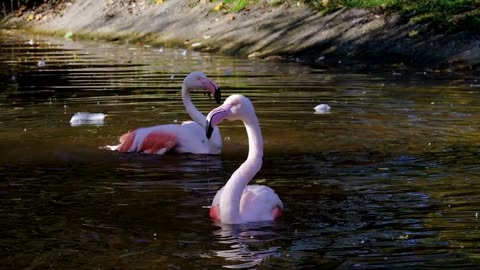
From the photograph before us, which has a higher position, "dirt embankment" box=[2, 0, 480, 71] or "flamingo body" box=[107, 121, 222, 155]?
"dirt embankment" box=[2, 0, 480, 71]

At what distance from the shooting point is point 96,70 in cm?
1802

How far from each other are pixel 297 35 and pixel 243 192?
504 inches

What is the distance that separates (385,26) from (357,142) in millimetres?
8719

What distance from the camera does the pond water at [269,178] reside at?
5.96m

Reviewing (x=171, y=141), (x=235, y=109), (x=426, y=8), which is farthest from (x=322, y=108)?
(x=426, y=8)

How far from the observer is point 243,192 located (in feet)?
22.4

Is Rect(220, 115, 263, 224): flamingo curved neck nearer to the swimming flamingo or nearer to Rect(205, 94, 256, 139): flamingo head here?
the swimming flamingo

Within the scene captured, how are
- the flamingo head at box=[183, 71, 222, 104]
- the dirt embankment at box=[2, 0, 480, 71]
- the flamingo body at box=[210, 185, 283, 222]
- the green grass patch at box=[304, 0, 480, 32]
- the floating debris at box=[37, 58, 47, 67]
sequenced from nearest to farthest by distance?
1. the flamingo body at box=[210, 185, 283, 222]
2. the flamingo head at box=[183, 71, 222, 104]
3. the dirt embankment at box=[2, 0, 480, 71]
4. the green grass patch at box=[304, 0, 480, 32]
5. the floating debris at box=[37, 58, 47, 67]

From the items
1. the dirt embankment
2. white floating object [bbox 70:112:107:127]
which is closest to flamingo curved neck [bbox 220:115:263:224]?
white floating object [bbox 70:112:107:127]

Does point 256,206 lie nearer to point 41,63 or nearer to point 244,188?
point 244,188

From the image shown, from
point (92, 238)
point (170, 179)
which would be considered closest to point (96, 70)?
point (170, 179)

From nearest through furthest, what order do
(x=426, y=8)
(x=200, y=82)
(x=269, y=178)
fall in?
(x=269, y=178)
(x=200, y=82)
(x=426, y=8)

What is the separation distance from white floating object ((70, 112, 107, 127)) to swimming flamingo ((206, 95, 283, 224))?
476 cm

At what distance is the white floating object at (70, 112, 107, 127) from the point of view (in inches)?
446
